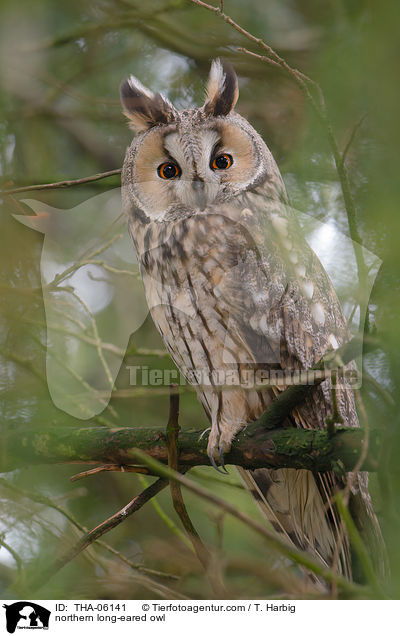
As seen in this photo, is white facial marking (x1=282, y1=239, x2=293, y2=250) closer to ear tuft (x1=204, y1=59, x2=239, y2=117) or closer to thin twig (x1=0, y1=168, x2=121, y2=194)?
ear tuft (x1=204, y1=59, x2=239, y2=117)

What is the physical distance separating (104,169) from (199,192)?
36 cm

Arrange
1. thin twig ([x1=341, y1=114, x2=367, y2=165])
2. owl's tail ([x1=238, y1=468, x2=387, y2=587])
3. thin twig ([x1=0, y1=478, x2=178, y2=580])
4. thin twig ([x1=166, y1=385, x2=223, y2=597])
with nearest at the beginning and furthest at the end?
thin twig ([x1=341, y1=114, x2=367, y2=165]) < thin twig ([x1=166, y1=385, x2=223, y2=597]) < owl's tail ([x1=238, y1=468, x2=387, y2=587]) < thin twig ([x1=0, y1=478, x2=178, y2=580])

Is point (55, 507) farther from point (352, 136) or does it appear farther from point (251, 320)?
point (352, 136)

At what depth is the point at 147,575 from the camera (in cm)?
107

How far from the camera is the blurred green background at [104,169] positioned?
106cm

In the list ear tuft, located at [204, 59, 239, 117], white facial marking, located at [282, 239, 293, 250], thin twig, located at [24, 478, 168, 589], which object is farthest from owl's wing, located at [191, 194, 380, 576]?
thin twig, located at [24, 478, 168, 589]

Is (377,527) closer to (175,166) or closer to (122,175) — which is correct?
(175,166)

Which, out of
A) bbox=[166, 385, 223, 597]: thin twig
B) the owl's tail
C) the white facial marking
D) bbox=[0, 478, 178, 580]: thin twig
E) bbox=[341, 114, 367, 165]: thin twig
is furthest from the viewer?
bbox=[0, 478, 178, 580]: thin twig

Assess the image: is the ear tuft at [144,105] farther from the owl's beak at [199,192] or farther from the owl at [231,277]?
the owl's beak at [199,192]

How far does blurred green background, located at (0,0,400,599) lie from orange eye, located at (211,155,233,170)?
0.13m

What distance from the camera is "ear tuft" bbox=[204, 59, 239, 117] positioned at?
4.19ft

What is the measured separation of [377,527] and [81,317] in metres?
0.98

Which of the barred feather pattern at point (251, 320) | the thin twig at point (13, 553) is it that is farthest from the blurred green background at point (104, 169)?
the barred feather pattern at point (251, 320)
